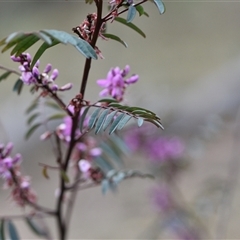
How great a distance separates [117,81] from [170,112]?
1.92 feet

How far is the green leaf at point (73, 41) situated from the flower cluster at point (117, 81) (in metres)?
0.12

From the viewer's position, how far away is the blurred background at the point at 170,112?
100 cm

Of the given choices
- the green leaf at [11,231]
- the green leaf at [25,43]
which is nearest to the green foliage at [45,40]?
the green leaf at [25,43]

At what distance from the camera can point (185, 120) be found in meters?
1.44

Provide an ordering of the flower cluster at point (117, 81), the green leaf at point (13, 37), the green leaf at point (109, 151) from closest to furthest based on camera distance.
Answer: the green leaf at point (13, 37) → the flower cluster at point (117, 81) → the green leaf at point (109, 151)

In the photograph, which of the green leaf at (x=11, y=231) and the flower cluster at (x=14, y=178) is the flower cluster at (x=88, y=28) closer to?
the flower cluster at (x=14, y=178)

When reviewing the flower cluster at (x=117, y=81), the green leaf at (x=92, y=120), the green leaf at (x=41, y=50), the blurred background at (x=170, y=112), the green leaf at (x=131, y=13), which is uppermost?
the green leaf at (x=131, y=13)

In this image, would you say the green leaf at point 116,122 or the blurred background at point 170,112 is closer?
the green leaf at point 116,122

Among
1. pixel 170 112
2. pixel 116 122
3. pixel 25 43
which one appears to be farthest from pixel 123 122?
pixel 170 112

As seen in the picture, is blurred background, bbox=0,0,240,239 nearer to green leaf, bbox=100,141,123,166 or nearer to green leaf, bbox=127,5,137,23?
green leaf, bbox=100,141,123,166

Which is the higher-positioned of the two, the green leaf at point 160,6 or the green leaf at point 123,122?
the green leaf at point 160,6

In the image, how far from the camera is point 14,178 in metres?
0.54

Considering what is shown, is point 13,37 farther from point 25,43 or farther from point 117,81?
point 117,81

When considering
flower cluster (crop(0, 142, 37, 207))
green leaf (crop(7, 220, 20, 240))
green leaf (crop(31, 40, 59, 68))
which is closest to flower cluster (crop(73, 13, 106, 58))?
green leaf (crop(31, 40, 59, 68))
